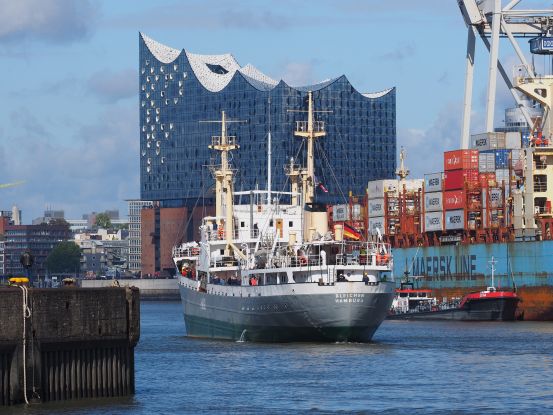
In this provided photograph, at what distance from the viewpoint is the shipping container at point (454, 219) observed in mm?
128000

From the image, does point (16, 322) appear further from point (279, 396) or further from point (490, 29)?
point (490, 29)

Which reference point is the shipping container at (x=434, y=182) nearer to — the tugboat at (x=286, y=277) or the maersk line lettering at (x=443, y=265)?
the maersk line lettering at (x=443, y=265)

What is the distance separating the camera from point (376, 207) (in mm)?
145000

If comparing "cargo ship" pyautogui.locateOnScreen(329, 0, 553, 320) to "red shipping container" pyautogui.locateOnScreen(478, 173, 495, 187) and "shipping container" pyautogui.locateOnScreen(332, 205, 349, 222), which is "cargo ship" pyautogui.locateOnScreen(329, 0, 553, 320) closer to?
"red shipping container" pyautogui.locateOnScreen(478, 173, 495, 187)

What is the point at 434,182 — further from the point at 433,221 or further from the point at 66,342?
the point at 66,342

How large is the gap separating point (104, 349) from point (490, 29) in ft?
310

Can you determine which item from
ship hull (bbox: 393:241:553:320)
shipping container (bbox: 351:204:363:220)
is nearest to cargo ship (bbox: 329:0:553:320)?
ship hull (bbox: 393:241:553:320)

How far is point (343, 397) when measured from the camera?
5350cm

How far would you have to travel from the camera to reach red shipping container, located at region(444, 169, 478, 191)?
128 m

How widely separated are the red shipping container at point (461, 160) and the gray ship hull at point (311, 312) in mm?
48419

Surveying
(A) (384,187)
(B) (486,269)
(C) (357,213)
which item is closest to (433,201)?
(B) (486,269)

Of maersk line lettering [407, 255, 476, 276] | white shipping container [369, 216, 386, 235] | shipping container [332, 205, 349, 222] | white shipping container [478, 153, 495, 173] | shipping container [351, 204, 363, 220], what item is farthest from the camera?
shipping container [332, 205, 349, 222]

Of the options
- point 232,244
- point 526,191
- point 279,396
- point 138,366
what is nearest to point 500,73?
point 526,191

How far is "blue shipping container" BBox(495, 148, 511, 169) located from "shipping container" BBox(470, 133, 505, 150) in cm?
233
